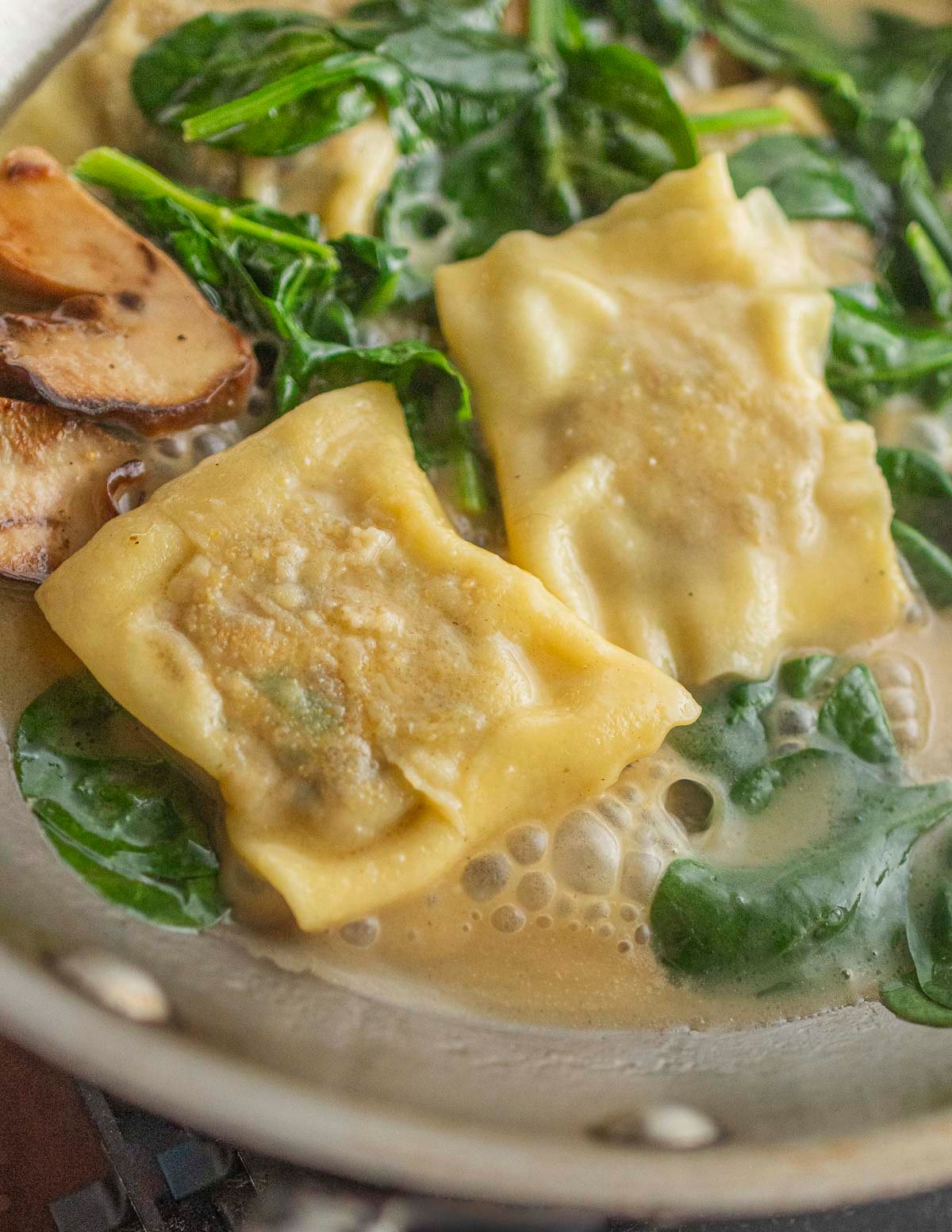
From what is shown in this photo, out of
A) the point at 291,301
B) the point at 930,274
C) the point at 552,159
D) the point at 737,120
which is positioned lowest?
the point at 930,274

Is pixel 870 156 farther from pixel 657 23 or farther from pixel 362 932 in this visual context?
pixel 362 932

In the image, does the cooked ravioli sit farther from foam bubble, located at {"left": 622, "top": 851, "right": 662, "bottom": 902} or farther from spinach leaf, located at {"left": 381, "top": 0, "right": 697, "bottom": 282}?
foam bubble, located at {"left": 622, "top": 851, "right": 662, "bottom": 902}

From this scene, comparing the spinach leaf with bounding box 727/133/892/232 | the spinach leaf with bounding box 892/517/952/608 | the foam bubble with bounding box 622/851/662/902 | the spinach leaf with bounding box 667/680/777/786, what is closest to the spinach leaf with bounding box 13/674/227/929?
the foam bubble with bounding box 622/851/662/902

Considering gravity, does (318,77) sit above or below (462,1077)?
above

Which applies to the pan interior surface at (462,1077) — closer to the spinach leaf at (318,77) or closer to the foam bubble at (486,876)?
the foam bubble at (486,876)

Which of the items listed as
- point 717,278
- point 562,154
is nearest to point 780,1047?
point 717,278

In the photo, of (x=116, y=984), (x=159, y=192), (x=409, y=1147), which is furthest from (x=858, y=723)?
(x=159, y=192)

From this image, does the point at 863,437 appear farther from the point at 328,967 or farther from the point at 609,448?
the point at 328,967
